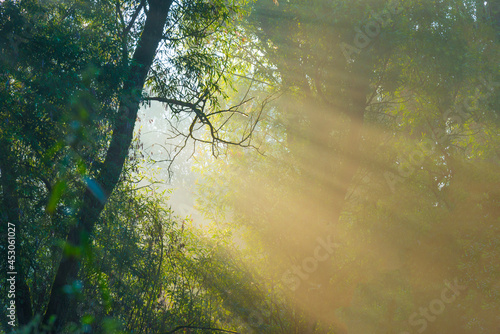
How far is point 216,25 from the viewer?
770cm

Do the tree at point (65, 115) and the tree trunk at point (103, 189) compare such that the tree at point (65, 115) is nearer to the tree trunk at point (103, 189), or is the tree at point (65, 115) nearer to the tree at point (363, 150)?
the tree trunk at point (103, 189)

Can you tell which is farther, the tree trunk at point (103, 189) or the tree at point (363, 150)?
the tree at point (363, 150)

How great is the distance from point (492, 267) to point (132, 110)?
953cm

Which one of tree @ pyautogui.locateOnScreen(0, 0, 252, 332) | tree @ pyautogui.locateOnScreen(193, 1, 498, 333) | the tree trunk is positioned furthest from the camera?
tree @ pyautogui.locateOnScreen(193, 1, 498, 333)

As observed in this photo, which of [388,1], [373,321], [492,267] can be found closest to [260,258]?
[373,321]

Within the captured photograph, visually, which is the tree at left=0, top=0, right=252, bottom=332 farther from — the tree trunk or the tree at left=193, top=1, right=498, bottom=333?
the tree at left=193, top=1, right=498, bottom=333

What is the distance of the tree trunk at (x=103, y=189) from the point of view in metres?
6.02

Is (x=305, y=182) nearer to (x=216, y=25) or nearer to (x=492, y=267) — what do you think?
(x=492, y=267)

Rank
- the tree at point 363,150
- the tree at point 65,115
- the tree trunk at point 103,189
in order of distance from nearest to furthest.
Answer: the tree at point 65,115 < the tree trunk at point 103,189 < the tree at point 363,150

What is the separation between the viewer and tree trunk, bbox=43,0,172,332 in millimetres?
6020

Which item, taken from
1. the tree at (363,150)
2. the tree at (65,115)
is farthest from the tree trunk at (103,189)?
the tree at (363,150)

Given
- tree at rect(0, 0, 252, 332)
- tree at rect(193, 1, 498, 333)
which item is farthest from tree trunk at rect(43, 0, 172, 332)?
tree at rect(193, 1, 498, 333)

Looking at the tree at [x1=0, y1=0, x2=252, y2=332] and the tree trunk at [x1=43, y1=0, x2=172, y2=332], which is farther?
the tree trunk at [x1=43, y1=0, x2=172, y2=332]

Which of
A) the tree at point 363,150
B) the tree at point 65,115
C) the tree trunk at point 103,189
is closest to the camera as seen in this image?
the tree at point 65,115
